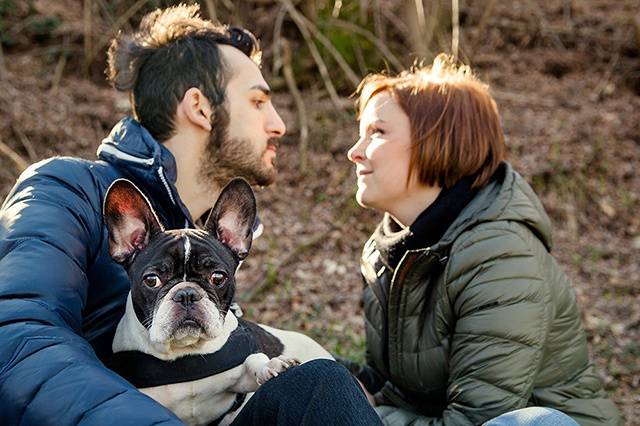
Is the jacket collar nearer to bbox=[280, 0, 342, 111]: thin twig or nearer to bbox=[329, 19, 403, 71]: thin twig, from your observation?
bbox=[280, 0, 342, 111]: thin twig

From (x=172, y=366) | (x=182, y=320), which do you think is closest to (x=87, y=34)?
(x=172, y=366)

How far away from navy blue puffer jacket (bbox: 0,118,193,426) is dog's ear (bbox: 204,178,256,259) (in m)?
0.40

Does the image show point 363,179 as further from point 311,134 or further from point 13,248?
point 311,134

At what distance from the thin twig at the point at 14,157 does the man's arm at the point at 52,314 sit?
3987mm

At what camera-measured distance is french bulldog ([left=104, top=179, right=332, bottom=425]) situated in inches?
111

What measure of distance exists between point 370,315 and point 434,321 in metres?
0.47

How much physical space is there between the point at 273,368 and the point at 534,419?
0.89 m

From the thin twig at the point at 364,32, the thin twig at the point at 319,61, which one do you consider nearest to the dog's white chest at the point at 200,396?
the thin twig at the point at 319,61

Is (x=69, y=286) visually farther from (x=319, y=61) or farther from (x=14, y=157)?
(x=319, y=61)

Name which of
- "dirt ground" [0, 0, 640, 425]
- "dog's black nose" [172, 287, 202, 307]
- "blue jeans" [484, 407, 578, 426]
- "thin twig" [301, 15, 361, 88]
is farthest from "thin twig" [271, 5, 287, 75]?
"blue jeans" [484, 407, 578, 426]

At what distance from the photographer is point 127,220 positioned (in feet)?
9.81

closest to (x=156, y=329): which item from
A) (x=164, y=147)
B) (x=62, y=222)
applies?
(x=62, y=222)

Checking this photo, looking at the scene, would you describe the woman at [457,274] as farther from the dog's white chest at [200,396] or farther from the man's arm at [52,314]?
the man's arm at [52,314]

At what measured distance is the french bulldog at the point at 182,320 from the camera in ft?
9.25
